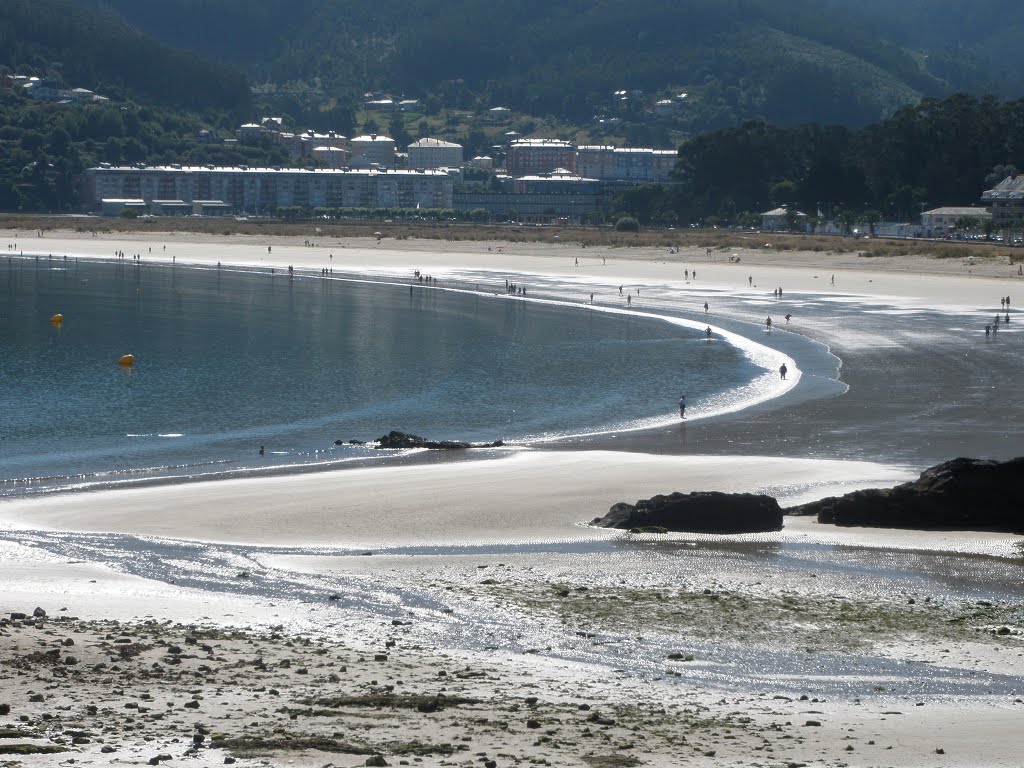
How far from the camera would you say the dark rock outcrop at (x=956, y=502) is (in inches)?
858

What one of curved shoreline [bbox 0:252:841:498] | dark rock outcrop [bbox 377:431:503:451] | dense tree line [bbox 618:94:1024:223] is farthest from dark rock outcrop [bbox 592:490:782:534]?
dense tree line [bbox 618:94:1024:223]

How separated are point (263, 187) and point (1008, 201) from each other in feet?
363

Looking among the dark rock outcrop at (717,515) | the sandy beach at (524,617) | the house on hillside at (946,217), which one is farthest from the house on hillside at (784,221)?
the dark rock outcrop at (717,515)

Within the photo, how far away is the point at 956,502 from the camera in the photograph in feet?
71.9

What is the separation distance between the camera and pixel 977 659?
1547 cm

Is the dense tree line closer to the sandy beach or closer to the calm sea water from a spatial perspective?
the calm sea water

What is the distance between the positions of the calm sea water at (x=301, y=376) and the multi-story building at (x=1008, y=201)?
1906 inches

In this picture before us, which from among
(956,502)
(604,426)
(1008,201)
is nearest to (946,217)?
(1008,201)

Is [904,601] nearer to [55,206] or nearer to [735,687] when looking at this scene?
[735,687]

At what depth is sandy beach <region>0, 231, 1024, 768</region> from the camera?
1239 cm

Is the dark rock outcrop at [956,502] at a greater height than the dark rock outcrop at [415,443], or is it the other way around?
the dark rock outcrop at [956,502]

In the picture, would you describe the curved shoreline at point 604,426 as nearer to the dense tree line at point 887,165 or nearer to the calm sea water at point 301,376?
the calm sea water at point 301,376

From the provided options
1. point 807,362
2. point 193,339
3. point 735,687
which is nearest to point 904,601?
point 735,687

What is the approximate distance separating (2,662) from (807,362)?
33.9m
